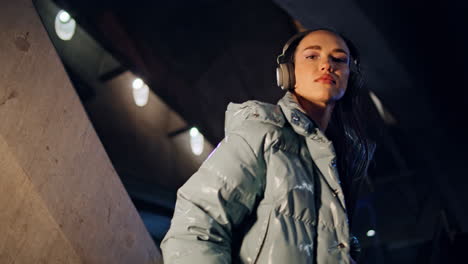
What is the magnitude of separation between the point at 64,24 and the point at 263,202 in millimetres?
5558

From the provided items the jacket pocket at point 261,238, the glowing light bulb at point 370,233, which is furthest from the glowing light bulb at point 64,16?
the glowing light bulb at point 370,233

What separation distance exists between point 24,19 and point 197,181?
1.11m

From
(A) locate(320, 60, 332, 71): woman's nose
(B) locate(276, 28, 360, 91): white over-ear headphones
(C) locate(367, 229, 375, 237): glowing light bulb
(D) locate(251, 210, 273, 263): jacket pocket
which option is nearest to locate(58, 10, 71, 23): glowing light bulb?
(B) locate(276, 28, 360, 91): white over-ear headphones

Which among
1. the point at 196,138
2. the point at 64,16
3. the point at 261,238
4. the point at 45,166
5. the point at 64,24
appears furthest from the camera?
the point at 196,138

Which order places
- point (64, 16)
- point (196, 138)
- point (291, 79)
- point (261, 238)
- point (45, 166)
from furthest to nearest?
point (196, 138), point (64, 16), point (291, 79), point (45, 166), point (261, 238)

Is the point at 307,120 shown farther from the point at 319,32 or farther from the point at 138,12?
the point at 138,12

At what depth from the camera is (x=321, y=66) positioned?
164cm

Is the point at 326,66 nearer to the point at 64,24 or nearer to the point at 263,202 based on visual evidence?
the point at 263,202

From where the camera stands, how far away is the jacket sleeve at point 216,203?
1.08 m

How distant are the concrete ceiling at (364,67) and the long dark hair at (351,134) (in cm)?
220

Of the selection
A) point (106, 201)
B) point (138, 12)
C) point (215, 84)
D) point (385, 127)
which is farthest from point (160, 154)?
point (106, 201)

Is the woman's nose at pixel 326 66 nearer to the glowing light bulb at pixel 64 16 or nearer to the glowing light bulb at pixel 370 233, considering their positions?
the glowing light bulb at pixel 64 16

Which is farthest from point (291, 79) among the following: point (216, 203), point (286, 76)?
point (216, 203)

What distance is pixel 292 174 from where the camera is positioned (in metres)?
1.25
